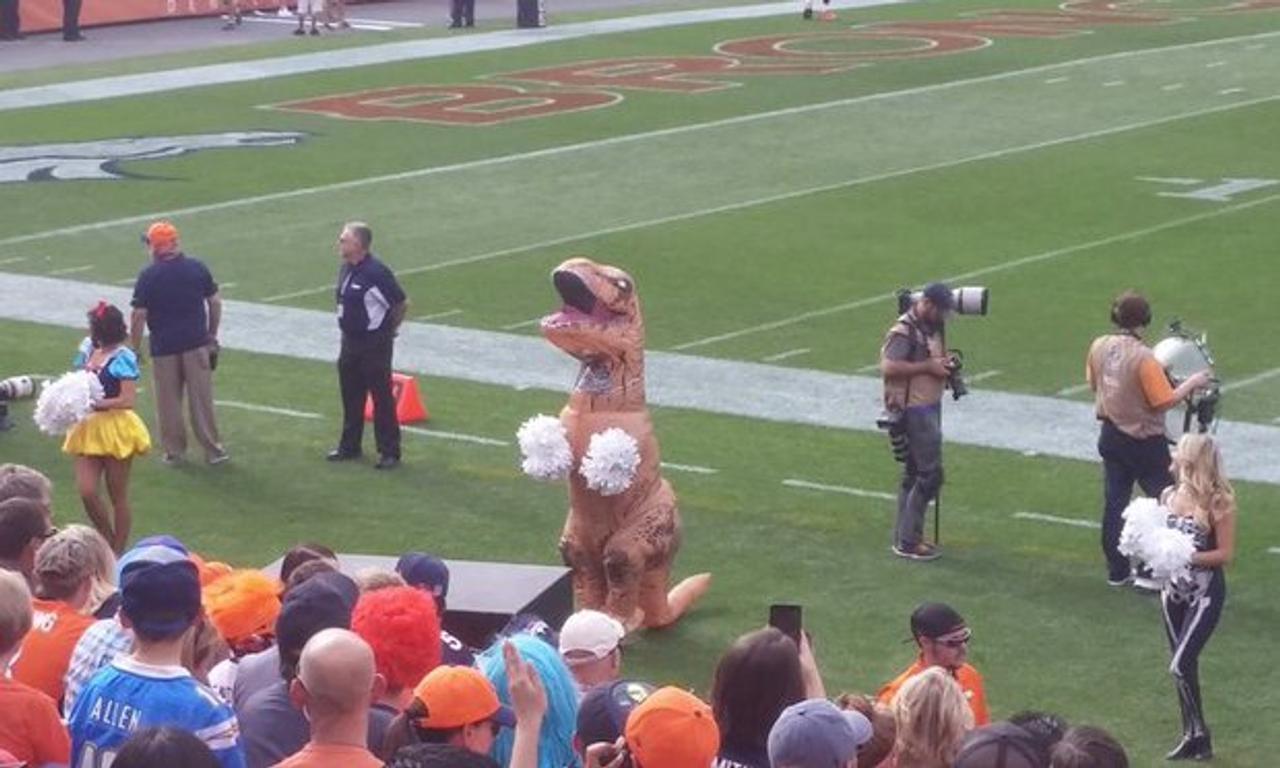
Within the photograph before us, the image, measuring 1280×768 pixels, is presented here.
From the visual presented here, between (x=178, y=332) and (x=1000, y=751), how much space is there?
10565 millimetres

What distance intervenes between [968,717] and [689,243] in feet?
52.6

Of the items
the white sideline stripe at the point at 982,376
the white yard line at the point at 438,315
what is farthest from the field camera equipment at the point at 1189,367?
the white yard line at the point at 438,315

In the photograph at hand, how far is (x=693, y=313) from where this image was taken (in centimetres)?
2020

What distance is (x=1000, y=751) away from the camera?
20.1 ft

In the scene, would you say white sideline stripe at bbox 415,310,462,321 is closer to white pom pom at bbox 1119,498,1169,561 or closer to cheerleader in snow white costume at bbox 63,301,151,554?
cheerleader in snow white costume at bbox 63,301,151,554

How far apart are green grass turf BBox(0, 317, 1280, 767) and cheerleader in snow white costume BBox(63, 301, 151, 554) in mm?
492

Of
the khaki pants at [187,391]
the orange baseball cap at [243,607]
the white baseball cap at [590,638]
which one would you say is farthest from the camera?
the khaki pants at [187,391]

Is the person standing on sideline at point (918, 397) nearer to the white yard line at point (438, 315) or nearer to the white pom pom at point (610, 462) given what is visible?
the white pom pom at point (610, 462)

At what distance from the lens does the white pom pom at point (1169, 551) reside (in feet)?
34.1

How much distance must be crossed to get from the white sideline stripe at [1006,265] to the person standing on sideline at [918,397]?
543cm

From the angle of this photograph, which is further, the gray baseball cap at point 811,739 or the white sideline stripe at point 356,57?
the white sideline stripe at point 356,57

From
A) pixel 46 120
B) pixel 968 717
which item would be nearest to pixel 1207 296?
pixel 968 717

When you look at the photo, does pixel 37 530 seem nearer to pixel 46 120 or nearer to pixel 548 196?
pixel 548 196

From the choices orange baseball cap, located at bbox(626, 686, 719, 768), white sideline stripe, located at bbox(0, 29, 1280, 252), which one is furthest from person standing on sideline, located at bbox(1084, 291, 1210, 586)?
white sideline stripe, located at bbox(0, 29, 1280, 252)
